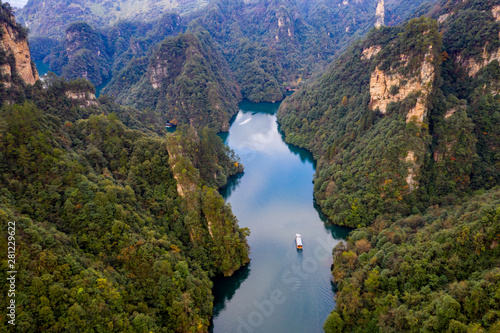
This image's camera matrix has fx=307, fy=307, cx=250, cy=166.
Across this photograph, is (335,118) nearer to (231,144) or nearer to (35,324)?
(231,144)

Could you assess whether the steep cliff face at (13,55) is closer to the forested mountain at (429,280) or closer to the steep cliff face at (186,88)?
the steep cliff face at (186,88)

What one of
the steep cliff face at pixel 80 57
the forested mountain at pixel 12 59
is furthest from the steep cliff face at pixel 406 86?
the steep cliff face at pixel 80 57

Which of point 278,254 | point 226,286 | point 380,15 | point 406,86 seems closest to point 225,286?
point 226,286

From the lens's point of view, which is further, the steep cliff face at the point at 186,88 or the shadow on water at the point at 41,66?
the shadow on water at the point at 41,66

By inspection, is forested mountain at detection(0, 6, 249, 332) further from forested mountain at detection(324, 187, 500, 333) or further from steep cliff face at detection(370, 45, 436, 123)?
steep cliff face at detection(370, 45, 436, 123)

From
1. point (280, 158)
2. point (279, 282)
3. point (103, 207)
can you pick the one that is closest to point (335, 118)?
point (280, 158)

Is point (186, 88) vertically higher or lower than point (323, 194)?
higher

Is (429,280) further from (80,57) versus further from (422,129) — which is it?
(80,57)
